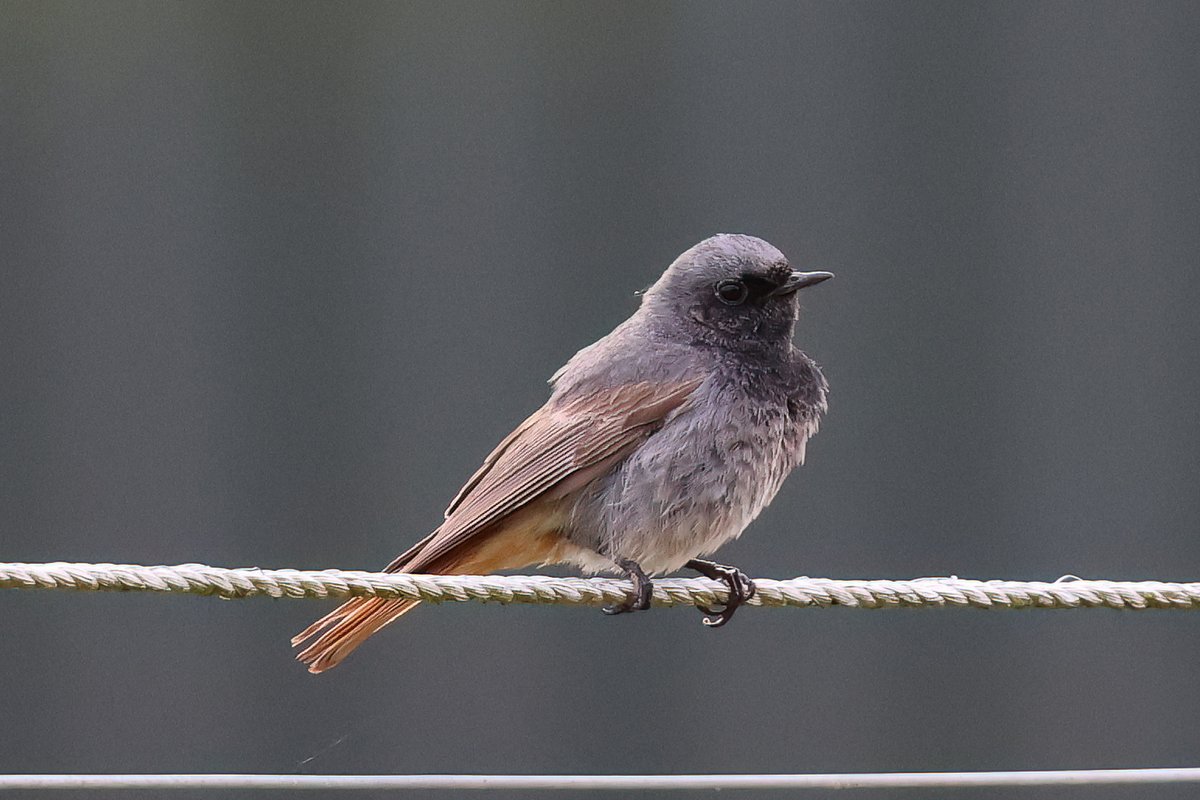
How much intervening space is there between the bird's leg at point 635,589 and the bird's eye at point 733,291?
3.00 feet

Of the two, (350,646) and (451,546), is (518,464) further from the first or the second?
(350,646)

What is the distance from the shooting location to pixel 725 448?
13.1 ft

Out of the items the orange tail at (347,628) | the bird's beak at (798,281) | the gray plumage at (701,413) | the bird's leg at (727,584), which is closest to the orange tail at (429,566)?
the orange tail at (347,628)

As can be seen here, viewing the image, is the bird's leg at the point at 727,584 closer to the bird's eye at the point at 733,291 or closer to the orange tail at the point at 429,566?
the orange tail at the point at 429,566

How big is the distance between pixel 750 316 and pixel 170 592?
7.51ft

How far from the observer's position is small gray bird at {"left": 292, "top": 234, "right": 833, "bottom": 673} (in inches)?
156

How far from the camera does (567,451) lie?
409 centimetres

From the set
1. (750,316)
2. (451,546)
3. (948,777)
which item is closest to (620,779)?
(948,777)

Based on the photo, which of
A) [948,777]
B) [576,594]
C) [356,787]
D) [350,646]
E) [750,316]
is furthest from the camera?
[750,316]

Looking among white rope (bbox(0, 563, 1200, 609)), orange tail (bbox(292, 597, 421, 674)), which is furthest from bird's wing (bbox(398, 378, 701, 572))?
white rope (bbox(0, 563, 1200, 609))

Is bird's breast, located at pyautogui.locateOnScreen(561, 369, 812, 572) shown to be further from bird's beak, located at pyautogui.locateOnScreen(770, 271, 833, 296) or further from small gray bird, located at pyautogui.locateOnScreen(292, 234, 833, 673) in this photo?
bird's beak, located at pyautogui.locateOnScreen(770, 271, 833, 296)

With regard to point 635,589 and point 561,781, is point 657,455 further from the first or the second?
point 561,781

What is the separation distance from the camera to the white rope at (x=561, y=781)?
2.56 m

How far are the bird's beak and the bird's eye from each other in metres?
0.09
